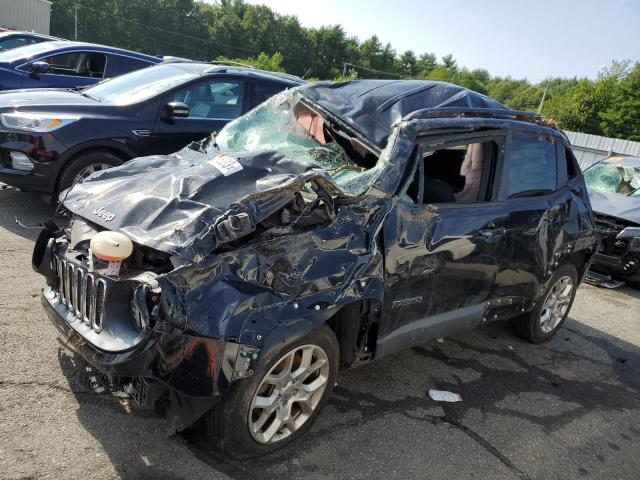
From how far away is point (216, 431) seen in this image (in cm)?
268

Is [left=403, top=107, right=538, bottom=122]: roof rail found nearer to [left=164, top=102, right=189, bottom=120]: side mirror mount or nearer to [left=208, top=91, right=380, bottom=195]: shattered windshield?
[left=208, top=91, right=380, bottom=195]: shattered windshield

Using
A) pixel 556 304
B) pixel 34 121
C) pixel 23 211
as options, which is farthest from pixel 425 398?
pixel 23 211

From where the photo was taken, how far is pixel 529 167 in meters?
4.32

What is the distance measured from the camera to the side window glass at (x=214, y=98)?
6441 mm

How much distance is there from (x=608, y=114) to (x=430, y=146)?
140ft

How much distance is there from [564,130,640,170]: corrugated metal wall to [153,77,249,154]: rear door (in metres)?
16.8

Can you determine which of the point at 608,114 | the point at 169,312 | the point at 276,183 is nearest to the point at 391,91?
the point at 276,183

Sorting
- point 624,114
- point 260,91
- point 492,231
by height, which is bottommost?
point 492,231

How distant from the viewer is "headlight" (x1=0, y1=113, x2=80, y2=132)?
5566mm

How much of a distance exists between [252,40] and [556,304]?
8508 centimetres

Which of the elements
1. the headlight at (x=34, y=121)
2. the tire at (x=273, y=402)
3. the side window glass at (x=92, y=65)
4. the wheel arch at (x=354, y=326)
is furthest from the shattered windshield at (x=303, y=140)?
the side window glass at (x=92, y=65)

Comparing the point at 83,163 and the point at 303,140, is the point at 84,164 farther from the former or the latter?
the point at 303,140

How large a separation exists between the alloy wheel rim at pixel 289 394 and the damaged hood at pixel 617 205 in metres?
6.15

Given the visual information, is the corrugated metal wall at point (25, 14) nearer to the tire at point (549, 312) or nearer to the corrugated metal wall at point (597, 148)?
the corrugated metal wall at point (597, 148)
